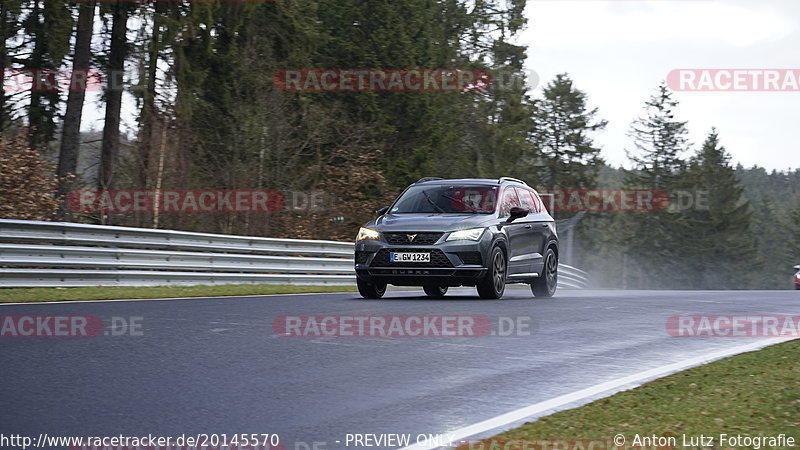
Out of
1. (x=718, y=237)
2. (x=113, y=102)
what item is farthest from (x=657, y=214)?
(x=113, y=102)

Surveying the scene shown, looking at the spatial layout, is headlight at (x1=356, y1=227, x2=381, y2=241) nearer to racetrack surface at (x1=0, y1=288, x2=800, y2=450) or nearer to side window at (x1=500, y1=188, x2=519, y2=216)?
side window at (x1=500, y1=188, x2=519, y2=216)

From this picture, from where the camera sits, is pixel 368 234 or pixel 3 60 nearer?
pixel 368 234

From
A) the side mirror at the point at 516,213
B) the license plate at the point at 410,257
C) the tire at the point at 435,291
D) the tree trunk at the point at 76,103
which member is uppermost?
the tree trunk at the point at 76,103

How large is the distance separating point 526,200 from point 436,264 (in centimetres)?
368

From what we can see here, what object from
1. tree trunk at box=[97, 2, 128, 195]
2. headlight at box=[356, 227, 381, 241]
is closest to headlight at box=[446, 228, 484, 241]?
headlight at box=[356, 227, 381, 241]

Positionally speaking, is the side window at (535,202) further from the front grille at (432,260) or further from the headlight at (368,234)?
the headlight at (368,234)

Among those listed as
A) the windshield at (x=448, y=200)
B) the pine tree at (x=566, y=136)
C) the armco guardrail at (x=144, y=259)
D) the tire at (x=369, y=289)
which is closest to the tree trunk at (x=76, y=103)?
the armco guardrail at (x=144, y=259)

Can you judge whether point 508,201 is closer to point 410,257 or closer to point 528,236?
point 528,236

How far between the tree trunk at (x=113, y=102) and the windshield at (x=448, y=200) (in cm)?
1090

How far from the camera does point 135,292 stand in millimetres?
15484

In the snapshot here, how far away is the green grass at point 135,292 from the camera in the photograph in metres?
13.8

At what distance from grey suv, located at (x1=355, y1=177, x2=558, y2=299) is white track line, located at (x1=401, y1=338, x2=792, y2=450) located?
5.23 metres

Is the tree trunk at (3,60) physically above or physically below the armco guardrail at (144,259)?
above

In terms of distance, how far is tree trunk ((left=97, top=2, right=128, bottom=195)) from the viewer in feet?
79.4
